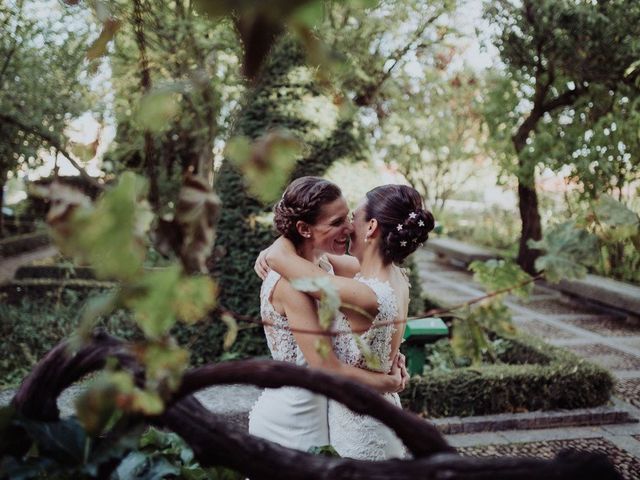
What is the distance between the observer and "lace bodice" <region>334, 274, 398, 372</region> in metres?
2.54

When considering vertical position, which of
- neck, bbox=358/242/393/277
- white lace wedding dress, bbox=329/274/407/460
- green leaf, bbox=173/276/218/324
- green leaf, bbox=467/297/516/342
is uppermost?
green leaf, bbox=173/276/218/324

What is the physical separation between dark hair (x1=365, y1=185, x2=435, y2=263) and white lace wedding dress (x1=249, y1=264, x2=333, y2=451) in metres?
0.46

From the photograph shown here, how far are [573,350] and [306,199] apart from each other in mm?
6319

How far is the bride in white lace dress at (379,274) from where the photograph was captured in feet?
8.35

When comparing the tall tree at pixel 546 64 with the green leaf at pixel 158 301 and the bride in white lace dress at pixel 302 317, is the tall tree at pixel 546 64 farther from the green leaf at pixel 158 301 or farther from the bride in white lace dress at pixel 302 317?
the green leaf at pixel 158 301

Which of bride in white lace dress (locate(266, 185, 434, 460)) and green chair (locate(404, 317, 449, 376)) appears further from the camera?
green chair (locate(404, 317, 449, 376))

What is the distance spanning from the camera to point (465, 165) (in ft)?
64.4

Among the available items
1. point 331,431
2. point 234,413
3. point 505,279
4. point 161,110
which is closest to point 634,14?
point 234,413

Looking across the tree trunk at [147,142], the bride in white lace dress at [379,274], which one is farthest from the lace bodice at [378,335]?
the tree trunk at [147,142]

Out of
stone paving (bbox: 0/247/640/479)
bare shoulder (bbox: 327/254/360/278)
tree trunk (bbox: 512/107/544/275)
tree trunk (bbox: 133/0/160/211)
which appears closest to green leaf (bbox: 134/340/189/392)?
tree trunk (bbox: 133/0/160/211)

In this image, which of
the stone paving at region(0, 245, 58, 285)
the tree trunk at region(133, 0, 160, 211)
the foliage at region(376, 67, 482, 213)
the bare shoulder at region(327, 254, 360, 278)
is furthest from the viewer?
the foliage at region(376, 67, 482, 213)

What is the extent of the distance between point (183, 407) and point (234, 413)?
11.3 feet

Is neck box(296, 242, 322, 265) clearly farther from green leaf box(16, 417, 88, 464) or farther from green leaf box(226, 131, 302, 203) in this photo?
green leaf box(226, 131, 302, 203)

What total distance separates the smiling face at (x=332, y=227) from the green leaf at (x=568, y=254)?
116 cm
